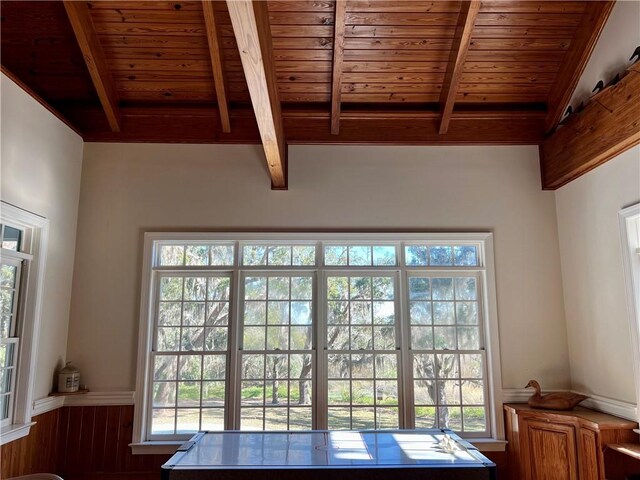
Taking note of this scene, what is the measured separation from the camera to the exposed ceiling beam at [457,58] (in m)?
3.58

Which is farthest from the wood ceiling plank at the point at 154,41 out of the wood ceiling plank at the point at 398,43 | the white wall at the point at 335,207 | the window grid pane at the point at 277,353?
the window grid pane at the point at 277,353

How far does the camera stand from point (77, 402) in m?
4.09

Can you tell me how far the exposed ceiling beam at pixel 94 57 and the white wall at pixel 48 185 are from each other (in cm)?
44

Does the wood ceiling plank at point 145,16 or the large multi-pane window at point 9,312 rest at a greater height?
the wood ceiling plank at point 145,16

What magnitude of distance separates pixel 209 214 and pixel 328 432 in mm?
Answer: 2357

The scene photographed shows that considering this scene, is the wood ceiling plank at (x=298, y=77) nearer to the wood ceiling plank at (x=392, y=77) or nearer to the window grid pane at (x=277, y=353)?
the wood ceiling plank at (x=392, y=77)

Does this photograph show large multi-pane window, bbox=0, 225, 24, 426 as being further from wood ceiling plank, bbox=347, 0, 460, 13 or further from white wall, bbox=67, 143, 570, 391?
wood ceiling plank, bbox=347, 0, 460, 13

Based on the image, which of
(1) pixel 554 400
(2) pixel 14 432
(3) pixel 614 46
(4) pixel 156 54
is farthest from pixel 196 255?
(3) pixel 614 46

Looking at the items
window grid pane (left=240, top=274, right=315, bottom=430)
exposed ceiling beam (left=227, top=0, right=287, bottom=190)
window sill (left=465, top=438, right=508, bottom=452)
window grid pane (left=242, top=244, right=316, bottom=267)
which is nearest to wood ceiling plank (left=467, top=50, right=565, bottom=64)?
exposed ceiling beam (left=227, top=0, right=287, bottom=190)

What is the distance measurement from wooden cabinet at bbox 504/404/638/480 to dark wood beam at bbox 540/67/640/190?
2.13 meters

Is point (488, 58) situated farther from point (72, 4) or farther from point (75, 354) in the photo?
point (75, 354)

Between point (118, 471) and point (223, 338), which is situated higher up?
point (223, 338)

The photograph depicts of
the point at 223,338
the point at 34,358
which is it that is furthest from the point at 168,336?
the point at 34,358

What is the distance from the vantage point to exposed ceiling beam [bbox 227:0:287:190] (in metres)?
2.14
